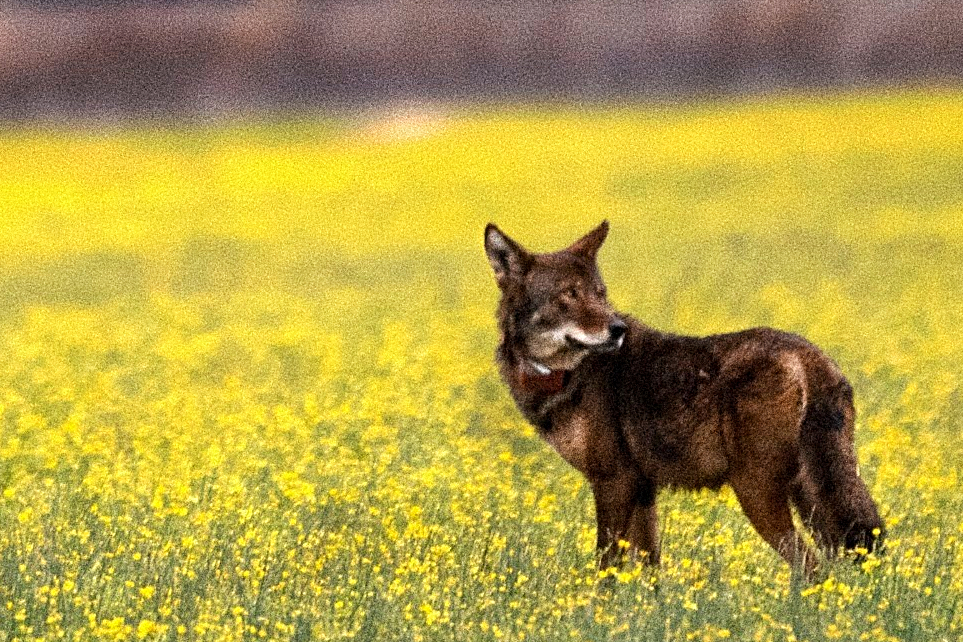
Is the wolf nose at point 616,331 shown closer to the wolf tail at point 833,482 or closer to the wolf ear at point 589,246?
the wolf ear at point 589,246

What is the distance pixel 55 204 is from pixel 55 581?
2042 centimetres

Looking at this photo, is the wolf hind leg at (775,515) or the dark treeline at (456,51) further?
the dark treeline at (456,51)

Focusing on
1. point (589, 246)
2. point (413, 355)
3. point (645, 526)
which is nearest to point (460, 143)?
point (413, 355)

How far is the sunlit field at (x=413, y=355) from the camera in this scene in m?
6.48

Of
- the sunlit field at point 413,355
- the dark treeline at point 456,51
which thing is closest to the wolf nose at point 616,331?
the sunlit field at point 413,355

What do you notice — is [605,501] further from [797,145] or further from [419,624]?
[797,145]

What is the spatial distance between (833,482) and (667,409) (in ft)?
2.43

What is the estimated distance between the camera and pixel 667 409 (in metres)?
6.95

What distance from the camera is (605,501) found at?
704cm

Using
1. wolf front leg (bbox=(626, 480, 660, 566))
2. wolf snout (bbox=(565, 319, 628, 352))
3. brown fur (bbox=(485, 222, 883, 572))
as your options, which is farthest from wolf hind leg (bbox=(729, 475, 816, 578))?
wolf snout (bbox=(565, 319, 628, 352))

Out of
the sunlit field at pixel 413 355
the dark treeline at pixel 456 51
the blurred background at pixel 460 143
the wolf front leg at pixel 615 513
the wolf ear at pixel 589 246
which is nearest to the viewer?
the sunlit field at pixel 413 355

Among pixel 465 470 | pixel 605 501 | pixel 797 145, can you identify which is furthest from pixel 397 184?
pixel 605 501

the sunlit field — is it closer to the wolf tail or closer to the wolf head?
the wolf tail

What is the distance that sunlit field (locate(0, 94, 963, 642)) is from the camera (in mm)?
6480
